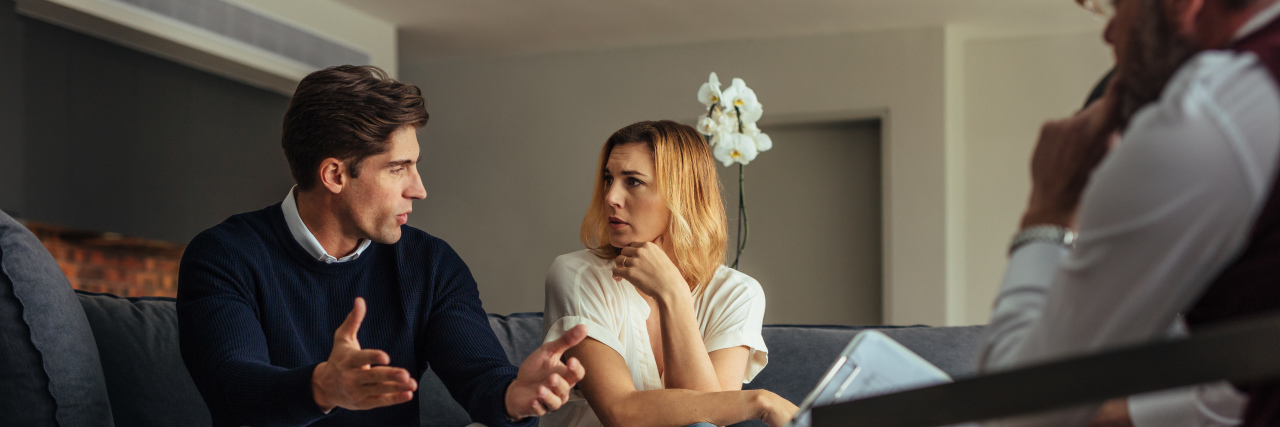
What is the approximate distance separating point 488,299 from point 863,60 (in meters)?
2.63

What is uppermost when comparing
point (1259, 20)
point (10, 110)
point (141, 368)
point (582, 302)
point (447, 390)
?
point (10, 110)

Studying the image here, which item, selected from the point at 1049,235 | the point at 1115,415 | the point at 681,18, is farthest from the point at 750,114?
the point at 681,18

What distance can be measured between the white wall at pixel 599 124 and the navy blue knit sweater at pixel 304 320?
3.61 m

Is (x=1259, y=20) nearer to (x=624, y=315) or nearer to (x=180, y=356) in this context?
(x=624, y=315)

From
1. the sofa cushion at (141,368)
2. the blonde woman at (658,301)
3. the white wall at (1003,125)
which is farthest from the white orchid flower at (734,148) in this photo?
the white wall at (1003,125)

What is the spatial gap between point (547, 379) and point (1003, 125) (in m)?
4.33

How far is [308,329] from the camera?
1535 mm

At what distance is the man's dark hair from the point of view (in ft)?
5.14

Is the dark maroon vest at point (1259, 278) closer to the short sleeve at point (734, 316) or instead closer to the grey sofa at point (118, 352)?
the short sleeve at point (734, 316)

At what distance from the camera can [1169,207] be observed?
54cm

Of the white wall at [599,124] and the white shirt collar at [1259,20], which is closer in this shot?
the white shirt collar at [1259,20]

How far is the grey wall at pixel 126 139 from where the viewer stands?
3.54 meters

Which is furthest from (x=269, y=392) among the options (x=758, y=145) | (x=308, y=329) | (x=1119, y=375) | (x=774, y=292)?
(x=774, y=292)

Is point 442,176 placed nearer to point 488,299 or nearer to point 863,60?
point 488,299
